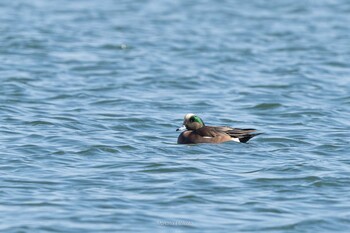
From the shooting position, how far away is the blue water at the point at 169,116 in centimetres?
1097

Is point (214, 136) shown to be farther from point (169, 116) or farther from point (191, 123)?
point (169, 116)

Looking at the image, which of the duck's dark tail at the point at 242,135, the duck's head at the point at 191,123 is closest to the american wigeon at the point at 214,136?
the duck's dark tail at the point at 242,135

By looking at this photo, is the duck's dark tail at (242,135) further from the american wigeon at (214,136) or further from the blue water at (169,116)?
the blue water at (169,116)

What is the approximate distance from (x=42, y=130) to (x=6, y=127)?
1.96 feet

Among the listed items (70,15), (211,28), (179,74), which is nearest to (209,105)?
(179,74)

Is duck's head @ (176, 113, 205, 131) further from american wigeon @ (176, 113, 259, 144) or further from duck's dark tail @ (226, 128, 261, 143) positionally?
duck's dark tail @ (226, 128, 261, 143)

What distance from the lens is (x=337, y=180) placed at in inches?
488

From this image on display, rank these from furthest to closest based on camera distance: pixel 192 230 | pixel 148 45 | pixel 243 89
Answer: pixel 148 45 → pixel 243 89 → pixel 192 230

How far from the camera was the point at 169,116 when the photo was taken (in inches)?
687

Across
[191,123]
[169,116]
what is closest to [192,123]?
[191,123]

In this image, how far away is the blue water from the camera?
10969mm

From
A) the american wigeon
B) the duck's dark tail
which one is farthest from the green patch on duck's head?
the duck's dark tail

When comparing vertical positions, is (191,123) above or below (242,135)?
above

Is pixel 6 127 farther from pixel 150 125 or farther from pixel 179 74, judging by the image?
pixel 179 74
